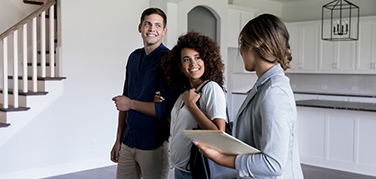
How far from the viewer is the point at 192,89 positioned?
1770 millimetres

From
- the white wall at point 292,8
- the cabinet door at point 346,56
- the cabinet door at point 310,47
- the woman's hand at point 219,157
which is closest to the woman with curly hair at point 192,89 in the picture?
the woman's hand at point 219,157

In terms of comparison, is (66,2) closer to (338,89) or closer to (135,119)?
(135,119)

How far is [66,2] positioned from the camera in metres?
5.00

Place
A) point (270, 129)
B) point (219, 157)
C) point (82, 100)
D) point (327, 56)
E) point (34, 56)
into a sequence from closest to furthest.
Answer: point (270, 129), point (219, 157), point (34, 56), point (82, 100), point (327, 56)

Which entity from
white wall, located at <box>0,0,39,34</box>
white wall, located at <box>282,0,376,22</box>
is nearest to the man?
white wall, located at <box>0,0,39,34</box>

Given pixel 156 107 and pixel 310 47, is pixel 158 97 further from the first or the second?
pixel 310 47

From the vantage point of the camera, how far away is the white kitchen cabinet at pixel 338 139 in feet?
15.7

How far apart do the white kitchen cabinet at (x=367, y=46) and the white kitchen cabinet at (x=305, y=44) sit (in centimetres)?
95

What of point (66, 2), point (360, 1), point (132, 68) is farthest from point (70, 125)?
point (360, 1)

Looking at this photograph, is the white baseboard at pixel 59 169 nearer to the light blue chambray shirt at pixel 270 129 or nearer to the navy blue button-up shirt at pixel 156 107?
the navy blue button-up shirt at pixel 156 107

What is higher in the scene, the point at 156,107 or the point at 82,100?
the point at 156,107

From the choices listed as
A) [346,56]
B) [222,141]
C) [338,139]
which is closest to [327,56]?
[346,56]

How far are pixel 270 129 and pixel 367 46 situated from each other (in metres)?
7.50

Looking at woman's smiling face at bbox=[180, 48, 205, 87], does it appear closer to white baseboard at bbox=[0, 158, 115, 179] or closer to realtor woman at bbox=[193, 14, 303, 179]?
realtor woman at bbox=[193, 14, 303, 179]
